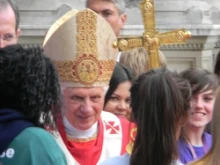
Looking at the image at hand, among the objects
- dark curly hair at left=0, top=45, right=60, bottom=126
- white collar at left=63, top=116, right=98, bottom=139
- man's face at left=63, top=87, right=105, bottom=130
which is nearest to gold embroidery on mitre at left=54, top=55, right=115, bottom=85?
man's face at left=63, top=87, right=105, bottom=130

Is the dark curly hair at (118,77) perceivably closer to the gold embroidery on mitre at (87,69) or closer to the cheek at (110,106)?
the cheek at (110,106)

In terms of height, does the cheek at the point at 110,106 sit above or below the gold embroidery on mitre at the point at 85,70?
below

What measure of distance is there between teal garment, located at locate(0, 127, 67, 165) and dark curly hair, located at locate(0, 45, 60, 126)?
12 cm

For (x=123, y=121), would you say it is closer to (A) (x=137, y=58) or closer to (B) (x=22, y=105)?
(A) (x=137, y=58)

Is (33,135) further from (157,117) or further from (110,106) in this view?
(110,106)

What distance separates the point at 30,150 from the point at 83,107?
1.35m

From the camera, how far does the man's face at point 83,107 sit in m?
4.88

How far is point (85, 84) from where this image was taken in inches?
199

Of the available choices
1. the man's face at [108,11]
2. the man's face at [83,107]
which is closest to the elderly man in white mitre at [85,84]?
the man's face at [83,107]

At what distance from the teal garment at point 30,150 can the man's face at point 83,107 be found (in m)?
1.26

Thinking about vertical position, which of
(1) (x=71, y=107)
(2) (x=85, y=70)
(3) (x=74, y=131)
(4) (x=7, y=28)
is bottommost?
(3) (x=74, y=131)

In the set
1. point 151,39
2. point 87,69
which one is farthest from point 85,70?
point 151,39

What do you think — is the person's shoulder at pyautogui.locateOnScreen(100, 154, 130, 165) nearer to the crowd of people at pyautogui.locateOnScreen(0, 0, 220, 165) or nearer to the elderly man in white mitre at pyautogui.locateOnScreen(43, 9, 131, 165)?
the crowd of people at pyautogui.locateOnScreen(0, 0, 220, 165)

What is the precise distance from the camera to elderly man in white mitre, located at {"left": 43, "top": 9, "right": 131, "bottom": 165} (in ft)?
16.2
